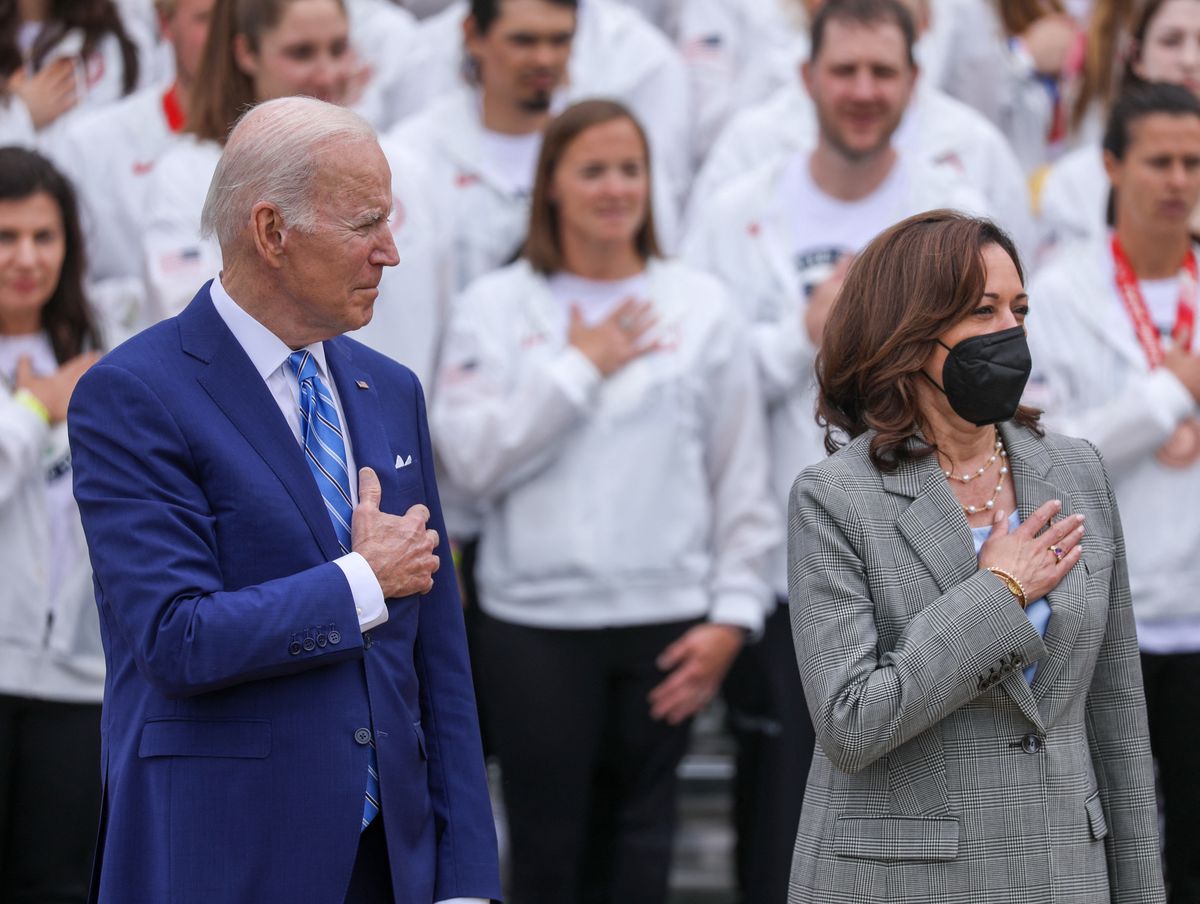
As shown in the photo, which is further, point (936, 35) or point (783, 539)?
point (936, 35)

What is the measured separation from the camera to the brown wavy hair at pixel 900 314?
118 inches

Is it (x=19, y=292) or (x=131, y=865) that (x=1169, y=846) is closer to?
(x=131, y=865)

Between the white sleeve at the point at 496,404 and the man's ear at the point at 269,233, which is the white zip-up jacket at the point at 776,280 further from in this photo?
the man's ear at the point at 269,233

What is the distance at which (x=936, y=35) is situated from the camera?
23.2 ft

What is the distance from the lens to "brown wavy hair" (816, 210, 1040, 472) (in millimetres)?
3000

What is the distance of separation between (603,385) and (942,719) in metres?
2.22

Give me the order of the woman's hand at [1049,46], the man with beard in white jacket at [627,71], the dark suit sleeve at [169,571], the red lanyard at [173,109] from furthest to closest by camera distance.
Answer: the woman's hand at [1049,46]
the man with beard in white jacket at [627,71]
the red lanyard at [173,109]
the dark suit sleeve at [169,571]

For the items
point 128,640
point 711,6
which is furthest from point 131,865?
point 711,6

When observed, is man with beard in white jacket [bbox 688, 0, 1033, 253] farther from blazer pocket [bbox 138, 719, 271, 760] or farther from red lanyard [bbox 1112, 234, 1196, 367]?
blazer pocket [bbox 138, 719, 271, 760]

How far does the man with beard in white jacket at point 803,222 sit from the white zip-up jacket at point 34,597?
6.34 feet

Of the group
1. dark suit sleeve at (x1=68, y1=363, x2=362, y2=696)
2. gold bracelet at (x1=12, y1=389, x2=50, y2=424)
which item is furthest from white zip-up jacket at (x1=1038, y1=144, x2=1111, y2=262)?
dark suit sleeve at (x1=68, y1=363, x2=362, y2=696)

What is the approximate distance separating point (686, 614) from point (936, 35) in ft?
10.6

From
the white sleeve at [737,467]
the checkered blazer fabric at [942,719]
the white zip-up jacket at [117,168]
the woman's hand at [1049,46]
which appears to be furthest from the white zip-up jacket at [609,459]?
the woman's hand at [1049,46]

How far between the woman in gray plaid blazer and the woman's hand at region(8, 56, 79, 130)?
12.8 ft
